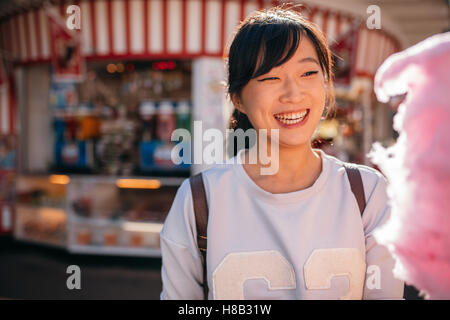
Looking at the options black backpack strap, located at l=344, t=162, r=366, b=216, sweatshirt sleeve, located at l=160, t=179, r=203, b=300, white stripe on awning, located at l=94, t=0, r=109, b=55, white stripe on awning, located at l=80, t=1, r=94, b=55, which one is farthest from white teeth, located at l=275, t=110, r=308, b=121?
white stripe on awning, located at l=80, t=1, r=94, b=55

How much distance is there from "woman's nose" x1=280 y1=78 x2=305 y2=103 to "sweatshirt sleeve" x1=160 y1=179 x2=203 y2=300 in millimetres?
433

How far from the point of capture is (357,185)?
1.31m

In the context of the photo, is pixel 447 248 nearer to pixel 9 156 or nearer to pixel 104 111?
pixel 104 111

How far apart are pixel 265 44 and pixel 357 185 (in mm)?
536

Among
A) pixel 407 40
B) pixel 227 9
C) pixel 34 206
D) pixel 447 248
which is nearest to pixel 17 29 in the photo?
pixel 34 206

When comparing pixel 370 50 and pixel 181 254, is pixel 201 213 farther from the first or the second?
pixel 370 50

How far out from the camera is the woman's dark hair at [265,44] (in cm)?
126

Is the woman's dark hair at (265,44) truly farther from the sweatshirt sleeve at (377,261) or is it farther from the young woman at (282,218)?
the sweatshirt sleeve at (377,261)

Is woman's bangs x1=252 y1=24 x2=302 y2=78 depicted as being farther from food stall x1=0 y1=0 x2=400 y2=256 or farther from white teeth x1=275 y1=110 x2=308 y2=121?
food stall x1=0 y1=0 x2=400 y2=256

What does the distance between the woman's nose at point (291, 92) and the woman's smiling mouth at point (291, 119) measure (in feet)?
0.16

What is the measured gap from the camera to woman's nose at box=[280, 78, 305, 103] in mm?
1250

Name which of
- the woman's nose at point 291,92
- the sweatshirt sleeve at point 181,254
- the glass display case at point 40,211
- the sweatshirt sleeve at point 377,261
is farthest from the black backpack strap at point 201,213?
the glass display case at point 40,211

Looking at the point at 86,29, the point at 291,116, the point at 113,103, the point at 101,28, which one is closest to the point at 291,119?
the point at 291,116
